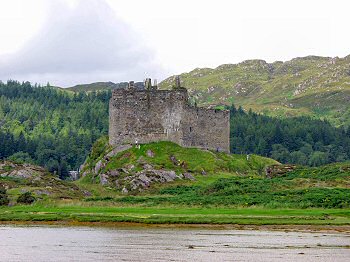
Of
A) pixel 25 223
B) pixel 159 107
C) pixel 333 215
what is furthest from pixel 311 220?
pixel 159 107

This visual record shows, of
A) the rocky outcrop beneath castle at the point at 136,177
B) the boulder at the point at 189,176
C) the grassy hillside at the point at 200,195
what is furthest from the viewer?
the boulder at the point at 189,176

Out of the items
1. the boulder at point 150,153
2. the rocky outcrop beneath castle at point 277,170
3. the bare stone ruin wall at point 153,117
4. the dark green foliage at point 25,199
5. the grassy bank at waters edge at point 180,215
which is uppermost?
the bare stone ruin wall at point 153,117

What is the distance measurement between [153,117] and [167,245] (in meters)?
67.8

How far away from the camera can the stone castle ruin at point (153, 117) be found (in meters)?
119

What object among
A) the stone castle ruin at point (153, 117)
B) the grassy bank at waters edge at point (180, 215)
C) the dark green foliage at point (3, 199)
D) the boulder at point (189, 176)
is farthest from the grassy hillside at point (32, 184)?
the boulder at point (189, 176)

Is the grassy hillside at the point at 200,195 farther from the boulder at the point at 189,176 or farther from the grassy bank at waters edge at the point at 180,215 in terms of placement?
the boulder at the point at 189,176

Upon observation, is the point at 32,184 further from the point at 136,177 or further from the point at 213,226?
the point at 213,226

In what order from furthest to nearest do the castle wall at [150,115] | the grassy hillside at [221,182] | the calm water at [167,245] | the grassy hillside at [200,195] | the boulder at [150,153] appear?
the castle wall at [150,115] → the boulder at [150,153] → the grassy hillside at [221,182] → the grassy hillside at [200,195] → the calm water at [167,245]

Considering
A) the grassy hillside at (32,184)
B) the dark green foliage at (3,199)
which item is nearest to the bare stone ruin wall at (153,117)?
the grassy hillside at (32,184)

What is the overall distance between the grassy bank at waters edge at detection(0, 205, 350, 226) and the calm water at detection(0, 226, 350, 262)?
5.18 meters

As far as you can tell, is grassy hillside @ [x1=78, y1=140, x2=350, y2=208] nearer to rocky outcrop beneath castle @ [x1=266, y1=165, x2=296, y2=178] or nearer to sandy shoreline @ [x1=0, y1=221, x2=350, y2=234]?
rocky outcrop beneath castle @ [x1=266, y1=165, x2=296, y2=178]

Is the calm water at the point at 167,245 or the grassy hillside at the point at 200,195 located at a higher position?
the grassy hillside at the point at 200,195

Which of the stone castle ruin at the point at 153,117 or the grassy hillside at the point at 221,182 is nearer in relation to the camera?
the grassy hillside at the point at 221,182

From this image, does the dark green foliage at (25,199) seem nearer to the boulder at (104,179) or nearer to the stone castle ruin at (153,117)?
the boulder at (104,179)
